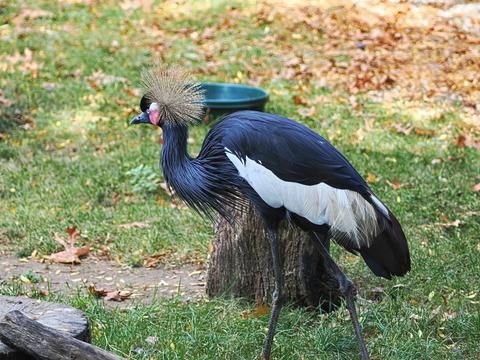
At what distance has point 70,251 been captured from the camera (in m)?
5.98

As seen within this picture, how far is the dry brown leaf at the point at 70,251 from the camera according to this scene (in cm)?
591

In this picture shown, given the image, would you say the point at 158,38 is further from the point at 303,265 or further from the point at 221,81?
the point at 303,265

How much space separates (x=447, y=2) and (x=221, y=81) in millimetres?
4307

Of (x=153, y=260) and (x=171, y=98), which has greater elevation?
(x=171, y=98)

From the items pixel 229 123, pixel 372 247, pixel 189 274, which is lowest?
pixel 189 274

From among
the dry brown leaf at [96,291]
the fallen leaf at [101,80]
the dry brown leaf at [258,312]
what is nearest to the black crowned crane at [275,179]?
the dry brown leaf at [258,312]

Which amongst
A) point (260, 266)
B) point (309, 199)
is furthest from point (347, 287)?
point (260, 266)

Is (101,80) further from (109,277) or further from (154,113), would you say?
(154,113)

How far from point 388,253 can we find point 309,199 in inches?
21.5

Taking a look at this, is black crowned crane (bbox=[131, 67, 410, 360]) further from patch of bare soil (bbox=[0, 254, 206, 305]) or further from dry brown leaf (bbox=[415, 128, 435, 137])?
dry brown leaf (bbox=[415, 128, 435, 137])

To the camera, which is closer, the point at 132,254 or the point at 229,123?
the point at 229,123

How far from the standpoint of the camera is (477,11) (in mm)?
11812

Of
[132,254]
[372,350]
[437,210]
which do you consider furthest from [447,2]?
[372,350]

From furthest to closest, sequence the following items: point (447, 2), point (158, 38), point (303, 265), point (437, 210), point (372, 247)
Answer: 1. point (447, 2)
2. point (158, 38)
3. point (437, 210)
4. point (303, 265)
5. point (372, 247)
